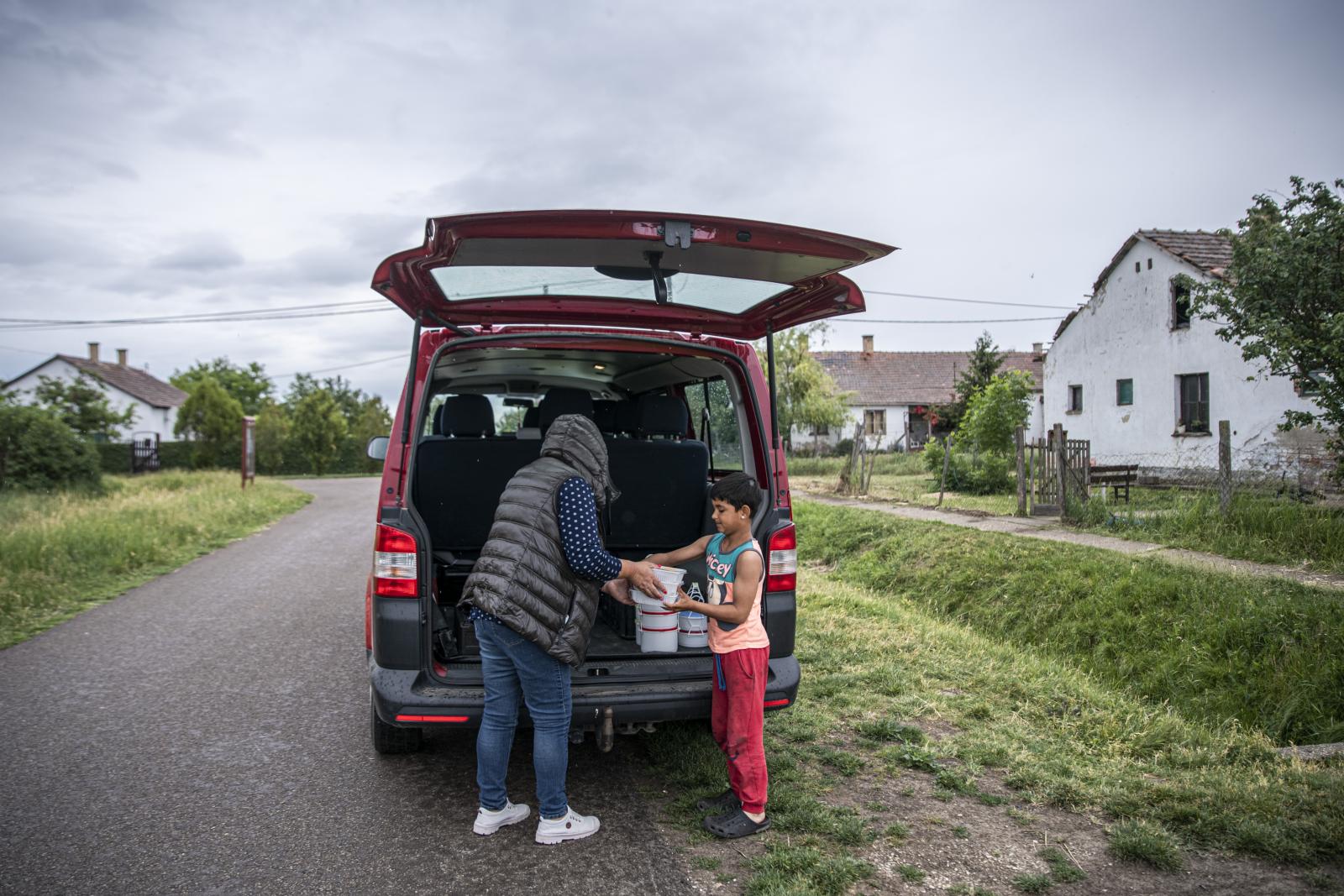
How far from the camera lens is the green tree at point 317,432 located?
40250mm

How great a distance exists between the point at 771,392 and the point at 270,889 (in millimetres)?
2721

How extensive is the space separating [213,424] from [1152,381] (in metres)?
35.0

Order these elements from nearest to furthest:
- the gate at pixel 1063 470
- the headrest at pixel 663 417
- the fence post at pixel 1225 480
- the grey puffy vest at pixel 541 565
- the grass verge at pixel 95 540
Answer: the grey puffy vest at pixel 541 565, the headrest at pixel 663 417, the grass verge at pixel 95 540, the fence post at pixel 1225 480, the gate at pixel 1063 470

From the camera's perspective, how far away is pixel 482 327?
454cm

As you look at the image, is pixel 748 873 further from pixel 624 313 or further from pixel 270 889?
pixel 624 313

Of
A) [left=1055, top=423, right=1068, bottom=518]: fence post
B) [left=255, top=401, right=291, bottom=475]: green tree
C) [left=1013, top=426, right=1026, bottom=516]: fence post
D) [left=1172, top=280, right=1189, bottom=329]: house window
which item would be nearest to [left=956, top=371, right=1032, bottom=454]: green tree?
[left=1013, top=426, right=1026, bottom=516]: fence post

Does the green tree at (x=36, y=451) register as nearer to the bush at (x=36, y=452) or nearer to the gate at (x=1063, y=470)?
the bush at (x=36, y=452)

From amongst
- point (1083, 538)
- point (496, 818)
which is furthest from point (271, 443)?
point (496, 818)

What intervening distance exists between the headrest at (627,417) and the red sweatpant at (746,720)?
2287mm

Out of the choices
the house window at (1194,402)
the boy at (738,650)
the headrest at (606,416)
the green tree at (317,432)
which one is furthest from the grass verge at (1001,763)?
the green tree at (317,432)

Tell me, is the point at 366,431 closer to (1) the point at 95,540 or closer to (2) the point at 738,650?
(1) the point at 95,540

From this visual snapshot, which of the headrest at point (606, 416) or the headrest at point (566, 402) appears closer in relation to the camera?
the headrest at point (566, 402)

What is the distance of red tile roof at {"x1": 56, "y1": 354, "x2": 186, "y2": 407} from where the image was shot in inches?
2114

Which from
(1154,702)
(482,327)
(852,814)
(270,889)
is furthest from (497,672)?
(1154,702)
